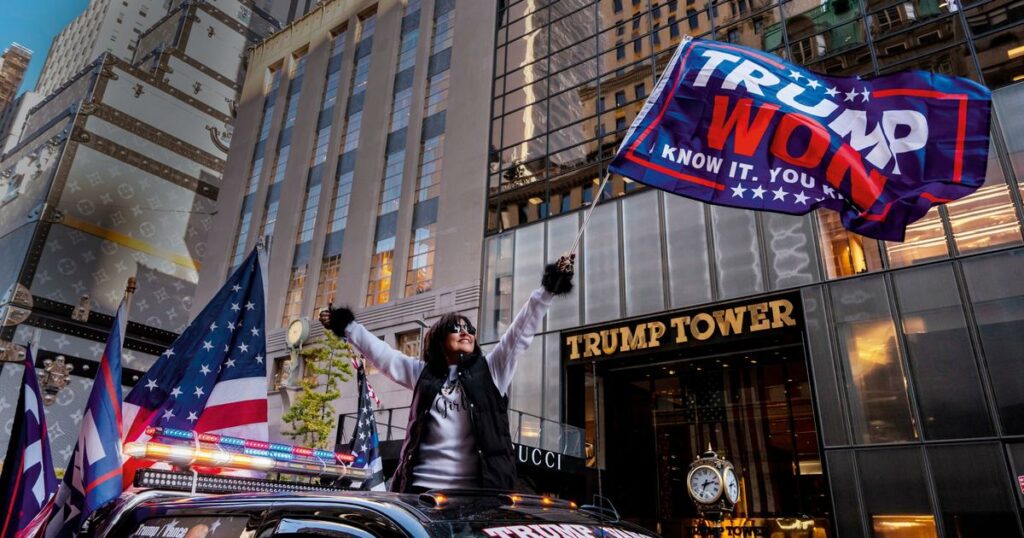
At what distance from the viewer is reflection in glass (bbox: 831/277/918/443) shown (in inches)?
555

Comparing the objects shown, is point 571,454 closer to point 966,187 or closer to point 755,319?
point 755,319

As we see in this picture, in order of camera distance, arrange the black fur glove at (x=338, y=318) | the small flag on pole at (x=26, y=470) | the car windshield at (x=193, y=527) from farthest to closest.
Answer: the small flag on pole at (x=26, y=470), the black fur glove at (x=338, y=318), the car windshield at (x=193, y=527)

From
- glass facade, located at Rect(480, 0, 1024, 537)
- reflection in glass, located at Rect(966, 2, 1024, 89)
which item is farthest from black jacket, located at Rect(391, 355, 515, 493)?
reflection in glass, located at Rect(966, 2, 1024, 89)

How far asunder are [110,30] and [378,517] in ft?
177

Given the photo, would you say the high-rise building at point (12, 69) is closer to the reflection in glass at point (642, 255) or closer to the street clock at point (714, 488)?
the reflection in glass at point (642, 255)

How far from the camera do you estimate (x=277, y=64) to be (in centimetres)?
3853

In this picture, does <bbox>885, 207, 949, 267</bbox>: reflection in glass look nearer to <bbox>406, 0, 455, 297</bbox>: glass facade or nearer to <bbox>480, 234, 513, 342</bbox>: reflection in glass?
<bbox>480, 234, 513, 342</bbox>: reflection in glass

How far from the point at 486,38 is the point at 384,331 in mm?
13112

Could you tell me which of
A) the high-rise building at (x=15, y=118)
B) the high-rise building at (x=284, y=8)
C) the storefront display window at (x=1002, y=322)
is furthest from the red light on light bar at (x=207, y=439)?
the high-rise building at (x=15, y=118)

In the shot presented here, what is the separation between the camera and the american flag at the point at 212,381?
527 cm

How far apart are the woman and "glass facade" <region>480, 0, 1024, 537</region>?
1035cm

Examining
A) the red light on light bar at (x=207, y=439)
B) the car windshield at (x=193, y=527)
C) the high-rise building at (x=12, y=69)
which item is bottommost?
the car windshield at (x=193, y=527)

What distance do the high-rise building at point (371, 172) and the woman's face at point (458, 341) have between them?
1789 cm

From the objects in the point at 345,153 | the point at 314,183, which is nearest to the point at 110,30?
the point at 314,183
